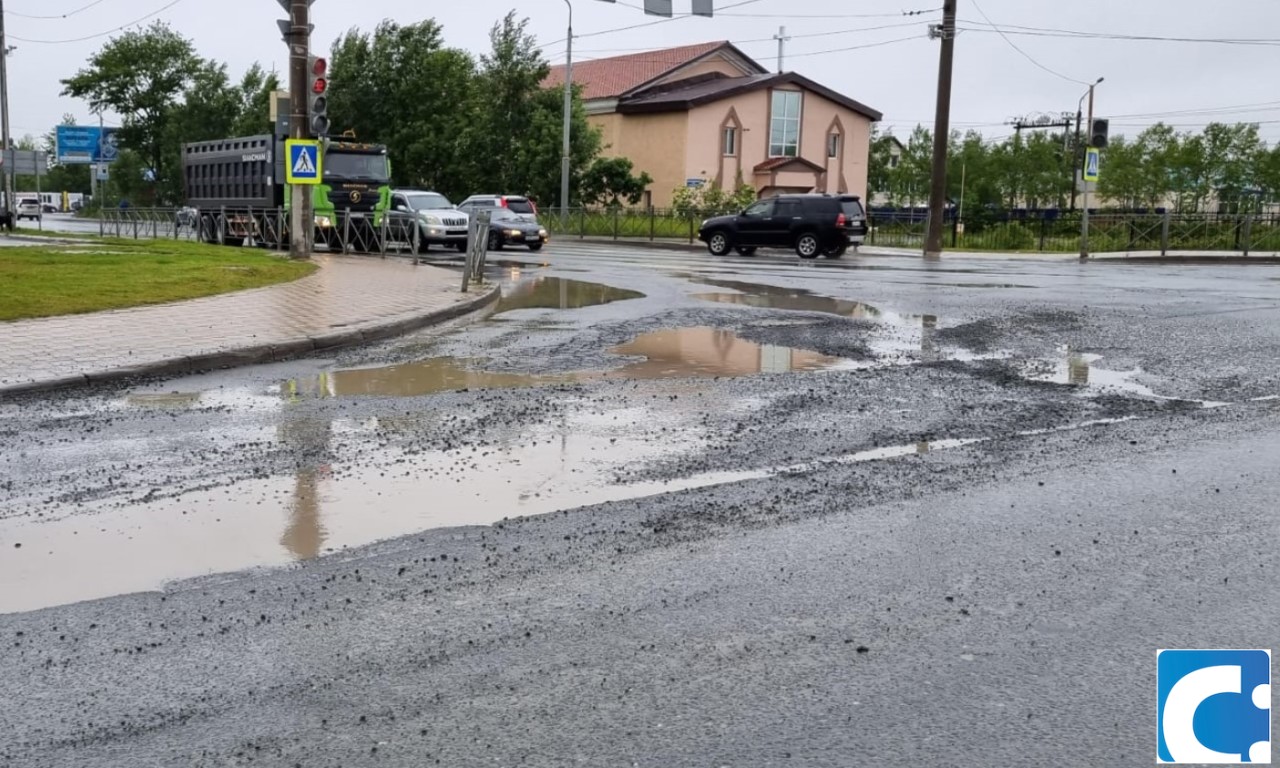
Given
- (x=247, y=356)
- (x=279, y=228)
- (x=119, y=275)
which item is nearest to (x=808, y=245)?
(x=279, y=228)

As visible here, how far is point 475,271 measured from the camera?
1942 cm

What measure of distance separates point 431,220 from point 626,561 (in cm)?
2604

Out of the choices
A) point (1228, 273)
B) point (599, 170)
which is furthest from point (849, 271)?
point (599, 170)

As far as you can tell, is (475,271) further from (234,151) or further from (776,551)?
(234,151)

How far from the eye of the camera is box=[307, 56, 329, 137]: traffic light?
71.4ft

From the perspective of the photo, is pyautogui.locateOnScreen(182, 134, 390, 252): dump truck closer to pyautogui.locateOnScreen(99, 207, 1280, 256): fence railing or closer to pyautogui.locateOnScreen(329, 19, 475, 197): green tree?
pyautogui.locateOnScreen(99, 207, 1280, 256): fence railing

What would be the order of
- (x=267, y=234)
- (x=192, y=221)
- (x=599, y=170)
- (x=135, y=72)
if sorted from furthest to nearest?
(x=135, y=72) → (x=599, y=170) → (x=192, y=221) → (x=267, y=234)

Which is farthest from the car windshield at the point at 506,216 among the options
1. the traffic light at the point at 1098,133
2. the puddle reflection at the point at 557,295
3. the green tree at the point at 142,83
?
the green tree at the point at 142,83

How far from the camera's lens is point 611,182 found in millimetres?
53969

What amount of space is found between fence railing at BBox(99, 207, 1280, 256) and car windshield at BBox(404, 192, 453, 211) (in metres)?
1.06

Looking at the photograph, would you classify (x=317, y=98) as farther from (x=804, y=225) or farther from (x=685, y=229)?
(x=685, y=229)

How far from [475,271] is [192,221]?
20.5 metres

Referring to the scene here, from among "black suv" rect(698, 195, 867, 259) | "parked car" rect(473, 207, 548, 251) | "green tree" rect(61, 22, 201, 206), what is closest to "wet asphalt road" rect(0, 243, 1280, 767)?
"parked car" rect(473, 207, 548, 251)
